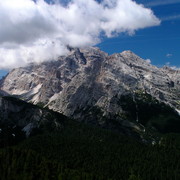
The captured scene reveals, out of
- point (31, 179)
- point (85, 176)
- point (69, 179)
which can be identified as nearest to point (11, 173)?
point (31, 179)

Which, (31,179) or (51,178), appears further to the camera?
(51,178)

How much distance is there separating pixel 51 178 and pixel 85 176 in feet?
85.6

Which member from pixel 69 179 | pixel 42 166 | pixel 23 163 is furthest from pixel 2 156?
pixel 69 179

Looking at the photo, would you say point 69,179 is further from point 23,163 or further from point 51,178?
point 23,163

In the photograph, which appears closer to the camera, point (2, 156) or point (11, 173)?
point (11, 173)

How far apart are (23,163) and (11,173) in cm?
1822

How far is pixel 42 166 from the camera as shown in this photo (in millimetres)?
193500

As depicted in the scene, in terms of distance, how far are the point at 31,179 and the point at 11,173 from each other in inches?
561

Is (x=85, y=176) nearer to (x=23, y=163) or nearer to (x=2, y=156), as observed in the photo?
(x=23, y=163)

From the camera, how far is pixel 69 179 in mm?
185250

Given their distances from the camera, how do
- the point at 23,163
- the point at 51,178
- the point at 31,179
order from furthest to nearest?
the point at 23,163, the point at 51,178, the point at 31,179

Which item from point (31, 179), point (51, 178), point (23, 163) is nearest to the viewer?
point (31, 179)

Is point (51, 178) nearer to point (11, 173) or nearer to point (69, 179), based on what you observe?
point (69, 179)

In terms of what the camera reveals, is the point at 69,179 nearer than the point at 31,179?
No
